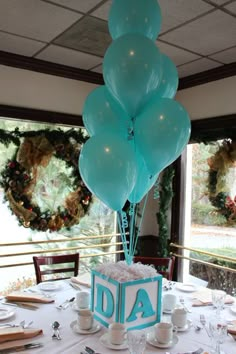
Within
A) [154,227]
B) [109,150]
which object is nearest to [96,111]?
[109,150]

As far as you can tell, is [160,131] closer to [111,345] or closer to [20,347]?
[111,345]

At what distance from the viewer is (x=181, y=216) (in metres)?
3.77

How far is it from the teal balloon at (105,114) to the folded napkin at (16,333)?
107cm

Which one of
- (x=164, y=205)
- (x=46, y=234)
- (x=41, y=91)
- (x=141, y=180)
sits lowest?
(x=46, y=234)

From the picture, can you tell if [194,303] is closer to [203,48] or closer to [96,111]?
[96,111]

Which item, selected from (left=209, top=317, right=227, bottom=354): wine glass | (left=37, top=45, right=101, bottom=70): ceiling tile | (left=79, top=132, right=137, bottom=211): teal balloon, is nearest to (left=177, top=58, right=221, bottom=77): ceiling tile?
(left=37, top=45, right=101, bottom=70): ceiling tile

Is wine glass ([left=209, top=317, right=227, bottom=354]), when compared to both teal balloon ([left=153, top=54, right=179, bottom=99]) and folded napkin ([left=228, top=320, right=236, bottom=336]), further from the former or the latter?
teal balloon ([left=153, top=54, right=179, bottom=99])

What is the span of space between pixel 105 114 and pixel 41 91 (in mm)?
1702

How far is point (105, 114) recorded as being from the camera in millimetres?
1868

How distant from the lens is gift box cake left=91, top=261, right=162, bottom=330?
1.64 metres

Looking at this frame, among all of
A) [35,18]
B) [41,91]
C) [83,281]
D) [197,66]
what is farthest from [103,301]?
[197,66]

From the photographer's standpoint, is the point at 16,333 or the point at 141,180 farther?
the point at 141,180

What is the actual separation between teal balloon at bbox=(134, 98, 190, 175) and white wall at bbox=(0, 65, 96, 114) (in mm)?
1816

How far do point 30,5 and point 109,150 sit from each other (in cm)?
126
